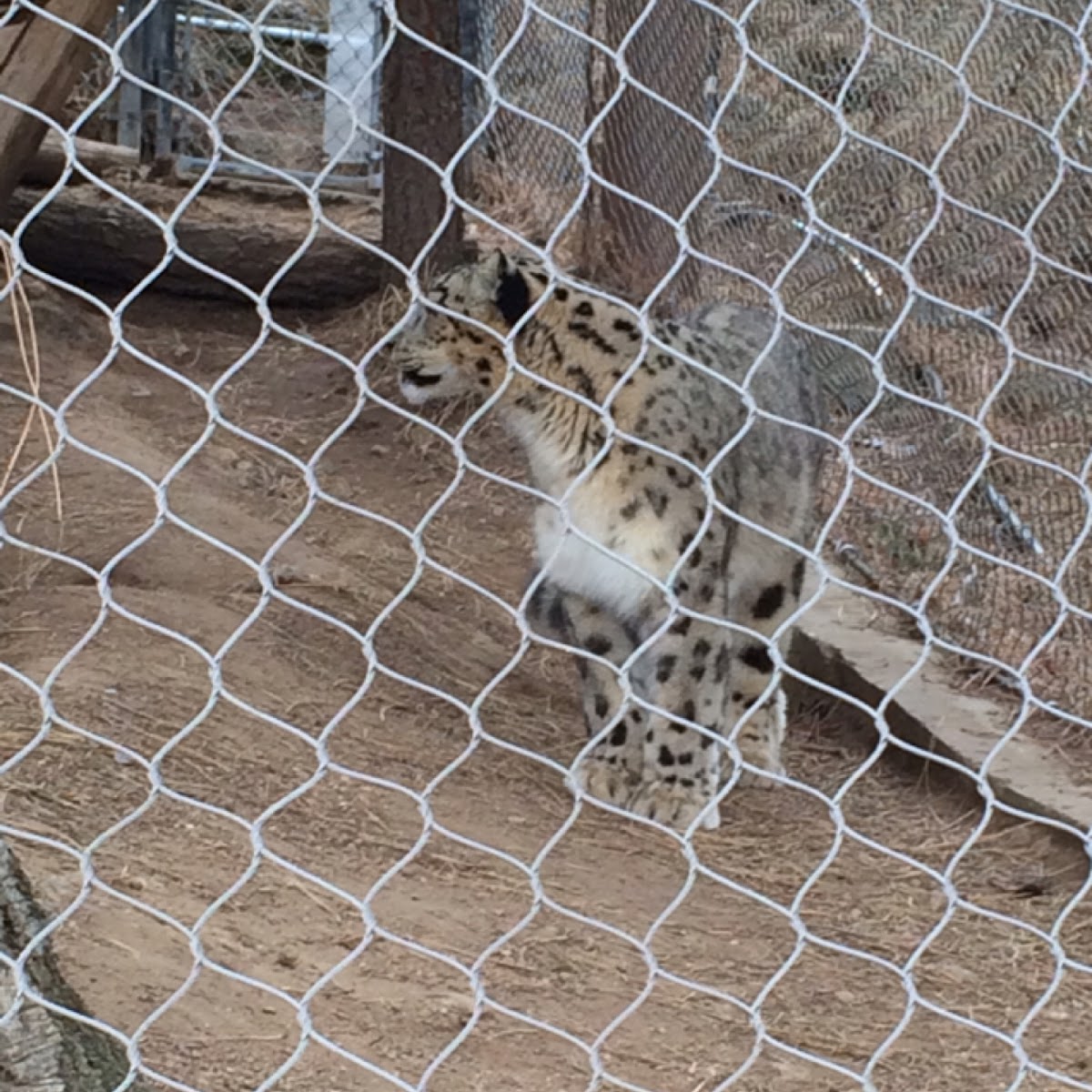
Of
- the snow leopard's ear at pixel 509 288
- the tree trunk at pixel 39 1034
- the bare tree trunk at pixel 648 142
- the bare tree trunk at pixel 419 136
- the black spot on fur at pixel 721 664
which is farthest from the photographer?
the bare tree trunk at pixel 419 136

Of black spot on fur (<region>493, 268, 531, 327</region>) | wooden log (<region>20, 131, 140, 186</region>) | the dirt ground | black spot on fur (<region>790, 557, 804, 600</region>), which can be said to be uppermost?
black spot on fur (<region>493, 268, 531, 327</region>)

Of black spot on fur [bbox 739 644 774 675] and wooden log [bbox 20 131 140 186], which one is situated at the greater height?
black spot on fur [bbox 739 644 774 675]

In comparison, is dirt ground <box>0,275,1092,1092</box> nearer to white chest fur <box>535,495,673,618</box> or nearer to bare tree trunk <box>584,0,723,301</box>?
white chest fur <box>535,495,673,618</box>

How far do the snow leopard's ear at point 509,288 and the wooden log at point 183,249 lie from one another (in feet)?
11.0

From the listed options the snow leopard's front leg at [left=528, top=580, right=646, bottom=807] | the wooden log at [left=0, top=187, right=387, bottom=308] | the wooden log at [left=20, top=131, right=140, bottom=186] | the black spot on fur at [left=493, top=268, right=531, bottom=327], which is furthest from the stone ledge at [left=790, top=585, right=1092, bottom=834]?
the wooden log at [left=20, top=131, right=140, bottom=186]

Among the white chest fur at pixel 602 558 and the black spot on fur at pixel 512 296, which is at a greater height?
the black spot on fur at pixel 512 296

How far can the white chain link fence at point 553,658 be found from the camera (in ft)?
8.39

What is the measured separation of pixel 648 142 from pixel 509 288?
290 cm

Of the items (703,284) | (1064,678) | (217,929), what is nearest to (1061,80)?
(1064,678)

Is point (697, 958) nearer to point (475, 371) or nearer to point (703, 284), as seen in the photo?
point (475, 371)

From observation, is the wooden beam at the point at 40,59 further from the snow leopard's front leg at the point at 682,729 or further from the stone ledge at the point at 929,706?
the stone ledge at the point at 929,706

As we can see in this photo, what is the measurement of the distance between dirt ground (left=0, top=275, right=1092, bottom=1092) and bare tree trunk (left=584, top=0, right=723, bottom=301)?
3.83ft

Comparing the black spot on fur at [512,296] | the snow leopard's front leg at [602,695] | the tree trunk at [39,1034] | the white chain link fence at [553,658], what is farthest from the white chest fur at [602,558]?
the tree trunk at [39,1034]

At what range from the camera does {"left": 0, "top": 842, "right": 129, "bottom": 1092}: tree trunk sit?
205 centimetres
